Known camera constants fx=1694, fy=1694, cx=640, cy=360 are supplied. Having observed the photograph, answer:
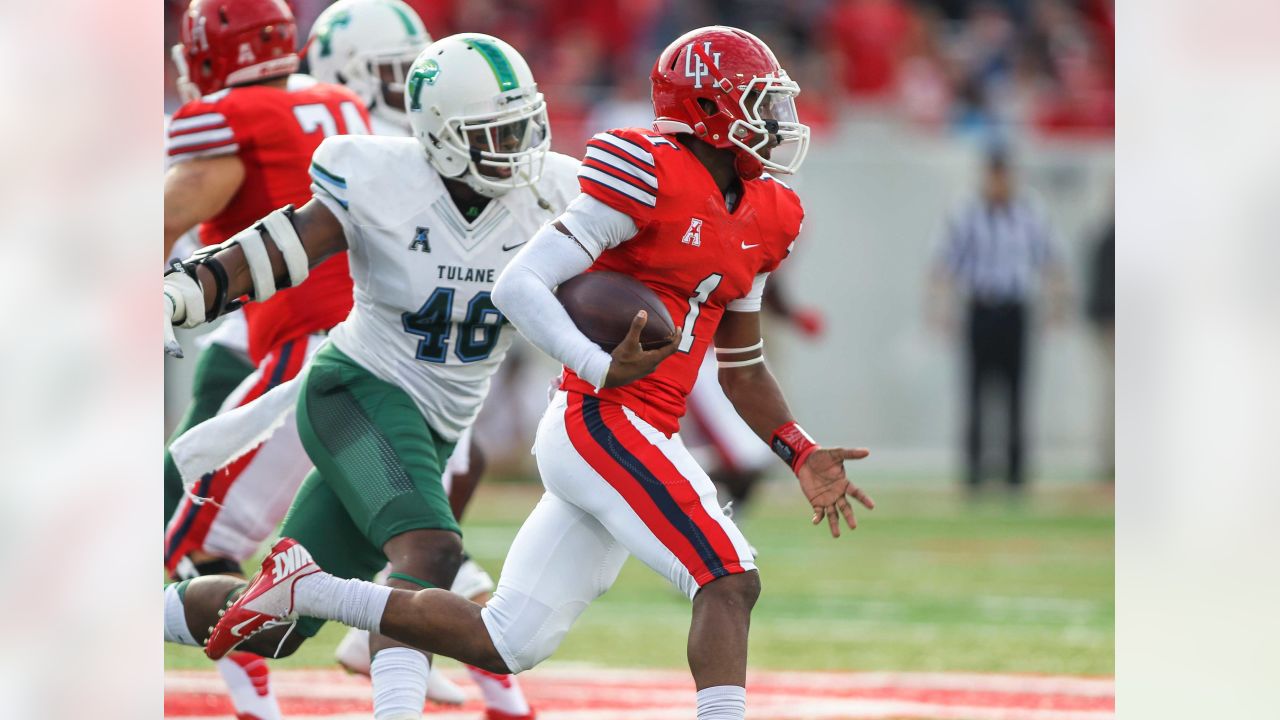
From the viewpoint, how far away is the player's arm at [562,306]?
11.3 ft

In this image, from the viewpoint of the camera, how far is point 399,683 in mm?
3859

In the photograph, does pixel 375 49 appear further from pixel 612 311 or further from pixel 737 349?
pixel 612 311

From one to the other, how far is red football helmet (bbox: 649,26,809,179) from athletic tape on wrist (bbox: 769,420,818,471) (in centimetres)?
59

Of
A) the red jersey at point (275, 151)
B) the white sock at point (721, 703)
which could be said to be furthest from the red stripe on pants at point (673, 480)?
the red jersey at point (275, 151)

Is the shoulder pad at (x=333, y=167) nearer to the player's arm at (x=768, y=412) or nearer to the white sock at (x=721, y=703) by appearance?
the player's arm at (x=768, y=412)

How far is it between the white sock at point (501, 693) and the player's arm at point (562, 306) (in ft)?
4.79

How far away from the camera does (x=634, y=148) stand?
356cm

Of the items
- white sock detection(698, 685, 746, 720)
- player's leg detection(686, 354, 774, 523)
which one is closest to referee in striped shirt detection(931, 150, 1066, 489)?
player's leg detection(686, 354, 774, 523)

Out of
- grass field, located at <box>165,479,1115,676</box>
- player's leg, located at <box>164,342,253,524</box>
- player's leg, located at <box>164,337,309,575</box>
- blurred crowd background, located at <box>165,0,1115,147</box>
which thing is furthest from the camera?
blurred crowd background, located at <box>165,0,1115,147</box>

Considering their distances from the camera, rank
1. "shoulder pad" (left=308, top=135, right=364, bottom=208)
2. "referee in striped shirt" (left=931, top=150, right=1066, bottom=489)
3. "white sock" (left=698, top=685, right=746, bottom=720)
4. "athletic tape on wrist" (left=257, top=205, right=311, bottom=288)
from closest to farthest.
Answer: "white sock" (left=698, top=685, right=746, bottom=720)
"athletic tape on wrist" (left=257, top=205, right=311, bottom=288)
"shoulder pad" (left=308, top=135, right=364, bottom=208)
"referee in striped shirt" (left=931, top=150, right=1066, bottom=489)

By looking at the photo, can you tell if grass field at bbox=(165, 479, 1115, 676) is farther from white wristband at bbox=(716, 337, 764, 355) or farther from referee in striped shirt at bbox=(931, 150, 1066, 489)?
white wristband at bbox=(716, 337, 764, 355)

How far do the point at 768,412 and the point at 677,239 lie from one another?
536 millimetres

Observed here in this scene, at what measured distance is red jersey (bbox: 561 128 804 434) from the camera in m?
3.54
